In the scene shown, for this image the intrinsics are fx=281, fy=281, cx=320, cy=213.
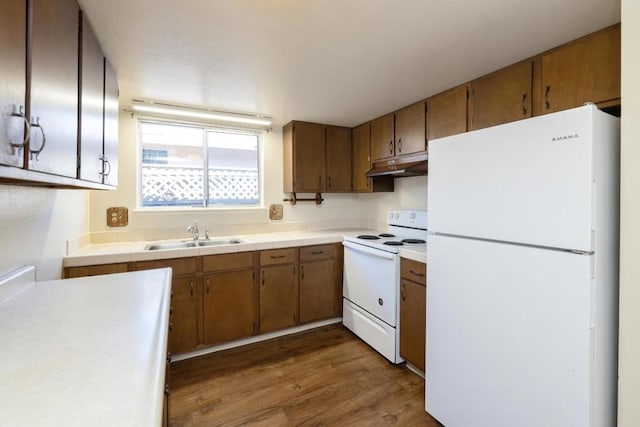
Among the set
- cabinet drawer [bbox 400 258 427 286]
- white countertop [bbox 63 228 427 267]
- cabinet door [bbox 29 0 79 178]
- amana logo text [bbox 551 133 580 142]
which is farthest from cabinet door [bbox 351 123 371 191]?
cabinet door [bbox 29 0 79 178]

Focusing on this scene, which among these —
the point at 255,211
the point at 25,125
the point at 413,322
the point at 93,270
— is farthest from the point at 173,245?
the point at 413,322

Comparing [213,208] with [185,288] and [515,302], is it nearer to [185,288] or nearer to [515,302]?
[185,288]

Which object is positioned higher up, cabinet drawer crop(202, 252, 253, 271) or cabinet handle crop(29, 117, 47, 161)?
cabinet handle crop(29, 117, 47, 161)

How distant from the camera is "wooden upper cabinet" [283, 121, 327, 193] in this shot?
306 cm

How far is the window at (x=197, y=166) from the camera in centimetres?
275

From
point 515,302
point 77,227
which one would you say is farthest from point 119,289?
point 515,302

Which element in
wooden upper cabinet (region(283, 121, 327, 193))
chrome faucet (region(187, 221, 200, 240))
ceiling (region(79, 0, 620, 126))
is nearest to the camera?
ceiling (region(79, 0, 620, 126))

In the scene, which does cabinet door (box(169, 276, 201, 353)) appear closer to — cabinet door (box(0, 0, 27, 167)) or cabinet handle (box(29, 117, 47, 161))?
cabinet handle (box(29, 117, 47, 161))

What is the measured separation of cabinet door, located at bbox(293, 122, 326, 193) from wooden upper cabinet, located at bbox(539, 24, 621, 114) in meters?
2.01

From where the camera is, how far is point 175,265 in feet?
7.38

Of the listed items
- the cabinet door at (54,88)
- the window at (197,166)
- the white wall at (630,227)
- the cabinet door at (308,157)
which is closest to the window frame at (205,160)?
the window at (197,166)

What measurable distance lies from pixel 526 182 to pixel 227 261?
85.1 inches

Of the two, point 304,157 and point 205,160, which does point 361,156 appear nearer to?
point 304,157

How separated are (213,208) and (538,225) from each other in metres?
2.71
